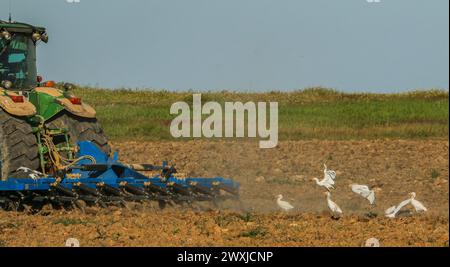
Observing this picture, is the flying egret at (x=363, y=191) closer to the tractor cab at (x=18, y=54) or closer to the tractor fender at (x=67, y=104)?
the tractor fender at (x=67, y=104)

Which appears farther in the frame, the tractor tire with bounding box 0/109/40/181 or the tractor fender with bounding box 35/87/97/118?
the tractor fender with bounding box 35/87/97/118

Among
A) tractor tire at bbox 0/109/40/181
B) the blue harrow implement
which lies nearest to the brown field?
the blue harrow implement

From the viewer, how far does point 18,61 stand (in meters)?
11.9

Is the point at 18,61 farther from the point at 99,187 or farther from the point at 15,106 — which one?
the point at 99,187

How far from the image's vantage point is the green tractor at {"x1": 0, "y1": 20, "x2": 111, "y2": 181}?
10914mm

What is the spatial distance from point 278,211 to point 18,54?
394 cm

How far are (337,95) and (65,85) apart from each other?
21.0 m

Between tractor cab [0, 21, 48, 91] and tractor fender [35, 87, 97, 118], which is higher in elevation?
tractor cab [0, 21, 48, 91]

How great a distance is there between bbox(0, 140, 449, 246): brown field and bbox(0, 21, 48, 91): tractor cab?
6.80 feet

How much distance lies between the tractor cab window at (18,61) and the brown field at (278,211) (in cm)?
209

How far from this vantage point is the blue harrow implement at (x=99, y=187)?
10602 millimetres

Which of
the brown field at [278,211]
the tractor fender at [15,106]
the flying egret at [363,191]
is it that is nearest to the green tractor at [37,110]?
the tractor fender at [15,106]

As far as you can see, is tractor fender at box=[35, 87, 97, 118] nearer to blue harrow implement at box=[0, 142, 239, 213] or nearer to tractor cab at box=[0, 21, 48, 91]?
tractor cab at box=[0, 21, 48, 91]

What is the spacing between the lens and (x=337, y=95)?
32.8 metres
